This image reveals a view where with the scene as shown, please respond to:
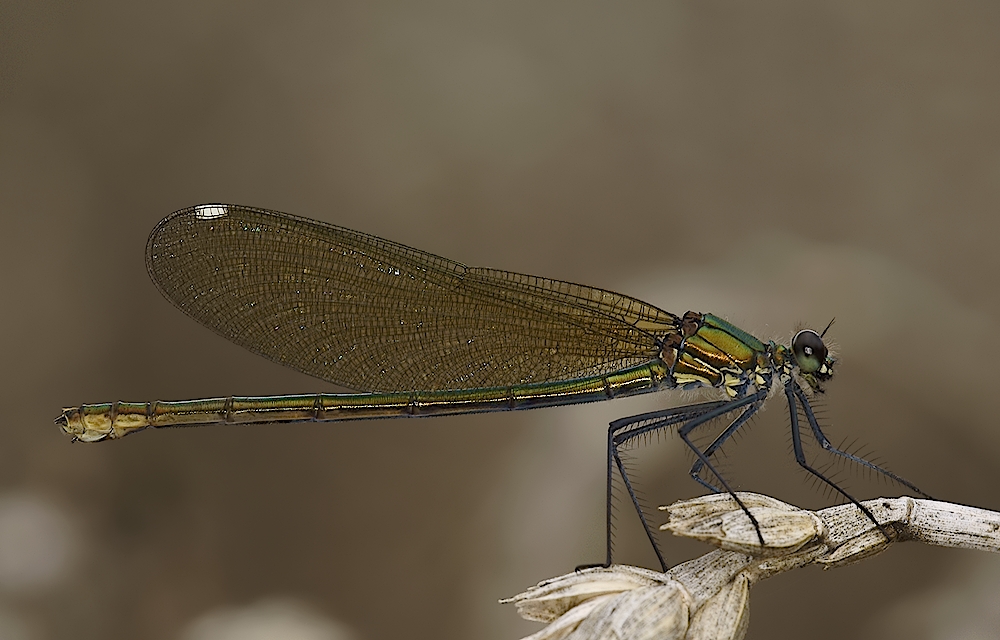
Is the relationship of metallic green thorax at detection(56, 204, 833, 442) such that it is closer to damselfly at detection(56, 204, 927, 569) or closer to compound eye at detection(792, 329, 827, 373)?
damselfly at detection(56, 204, 927, 569)

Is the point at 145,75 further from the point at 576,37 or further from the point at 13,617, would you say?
the point at 13,617

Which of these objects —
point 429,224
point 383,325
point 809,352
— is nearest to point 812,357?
point 809,352

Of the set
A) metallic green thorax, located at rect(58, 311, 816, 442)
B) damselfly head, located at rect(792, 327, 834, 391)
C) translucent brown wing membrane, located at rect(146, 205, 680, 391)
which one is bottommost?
damselfly head, located at rect(792, 327, 834, 391)

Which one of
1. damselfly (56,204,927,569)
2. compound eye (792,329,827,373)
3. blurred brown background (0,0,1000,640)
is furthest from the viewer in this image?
blurred brown background (0,0,1000,640)

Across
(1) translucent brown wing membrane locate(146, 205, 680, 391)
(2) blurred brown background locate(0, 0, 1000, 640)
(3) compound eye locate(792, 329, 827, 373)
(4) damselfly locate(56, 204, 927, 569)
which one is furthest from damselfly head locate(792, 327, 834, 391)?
(2) blurred brown background locate(0, 0, 1000, 640)

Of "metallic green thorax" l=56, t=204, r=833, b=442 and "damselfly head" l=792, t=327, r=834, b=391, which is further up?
"metallic green thorax" l=56, t=204, r=833, b=442

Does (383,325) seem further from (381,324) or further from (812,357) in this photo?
(812,357)

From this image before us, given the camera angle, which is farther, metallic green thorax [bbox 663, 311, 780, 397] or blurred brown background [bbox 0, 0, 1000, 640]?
blurred brown background [bbox 0, 0, 1000, 640]
